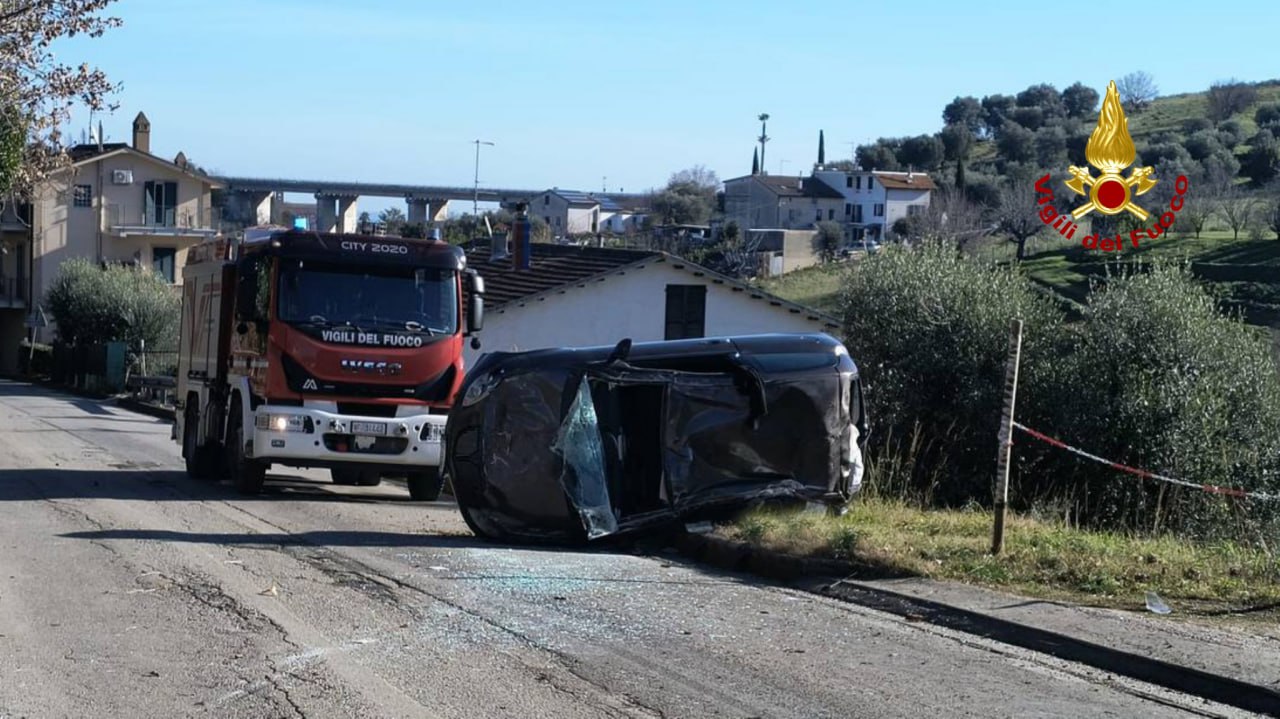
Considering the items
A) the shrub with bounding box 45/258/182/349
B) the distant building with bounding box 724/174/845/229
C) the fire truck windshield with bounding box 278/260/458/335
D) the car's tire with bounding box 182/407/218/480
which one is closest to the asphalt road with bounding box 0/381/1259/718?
the fire truck windshield with bounding box 278/260/458/335

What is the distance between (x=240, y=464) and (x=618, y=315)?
1979cm

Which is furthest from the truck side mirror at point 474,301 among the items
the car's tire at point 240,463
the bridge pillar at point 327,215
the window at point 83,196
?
the window at point 83,196

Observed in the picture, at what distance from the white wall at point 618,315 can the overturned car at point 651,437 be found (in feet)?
71.2

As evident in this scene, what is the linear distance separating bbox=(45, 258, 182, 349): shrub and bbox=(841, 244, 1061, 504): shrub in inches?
1354

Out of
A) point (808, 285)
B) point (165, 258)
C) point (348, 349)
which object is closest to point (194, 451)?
point (348, 349)

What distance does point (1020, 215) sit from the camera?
171 feet

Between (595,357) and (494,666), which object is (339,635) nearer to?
(494,666)

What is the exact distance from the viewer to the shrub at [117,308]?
53812mm

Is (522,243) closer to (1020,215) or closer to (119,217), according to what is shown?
(1020,215)

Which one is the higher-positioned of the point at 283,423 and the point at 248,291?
the point at 248,291

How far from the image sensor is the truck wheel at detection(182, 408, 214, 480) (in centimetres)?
1841

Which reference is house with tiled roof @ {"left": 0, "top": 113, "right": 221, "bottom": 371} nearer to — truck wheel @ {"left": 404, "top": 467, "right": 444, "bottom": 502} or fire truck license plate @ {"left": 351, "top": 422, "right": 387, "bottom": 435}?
truck wheel @ {"left": 404, "top": 467, "right": 444, "bottom": 502}

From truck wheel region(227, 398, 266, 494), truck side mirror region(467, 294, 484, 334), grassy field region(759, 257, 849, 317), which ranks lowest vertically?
truck wheel region(227, 398, 266, 494)

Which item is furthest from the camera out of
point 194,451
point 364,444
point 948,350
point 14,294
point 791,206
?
point 791,206
